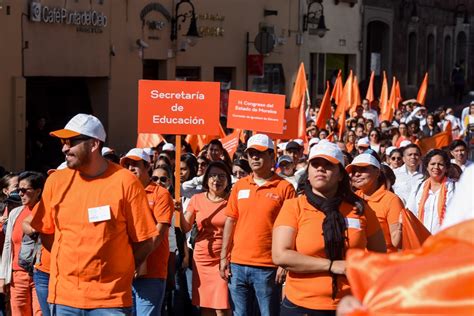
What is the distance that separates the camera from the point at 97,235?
554 centimetres

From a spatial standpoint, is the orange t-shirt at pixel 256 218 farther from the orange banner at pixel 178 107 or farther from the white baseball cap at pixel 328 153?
the orange banner at pixel 178 107

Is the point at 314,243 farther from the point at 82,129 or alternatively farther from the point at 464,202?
the point at 464,202

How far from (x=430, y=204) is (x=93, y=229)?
3.44 meters

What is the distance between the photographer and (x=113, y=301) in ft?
18.3

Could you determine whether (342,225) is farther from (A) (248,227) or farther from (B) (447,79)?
(B) (447,79)

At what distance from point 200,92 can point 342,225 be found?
4367mm

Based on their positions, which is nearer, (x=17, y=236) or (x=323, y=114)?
(x=17, y=236)

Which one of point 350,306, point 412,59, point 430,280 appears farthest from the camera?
point 412,59

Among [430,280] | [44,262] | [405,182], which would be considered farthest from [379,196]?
[430,280]

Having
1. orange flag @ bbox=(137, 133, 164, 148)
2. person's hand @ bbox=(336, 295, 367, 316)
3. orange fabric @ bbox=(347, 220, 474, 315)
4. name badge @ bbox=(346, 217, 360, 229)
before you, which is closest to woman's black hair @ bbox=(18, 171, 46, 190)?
name badge @ bbox=(346, 217, 360, 229)

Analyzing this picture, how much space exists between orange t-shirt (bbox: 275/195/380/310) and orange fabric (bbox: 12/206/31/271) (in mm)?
2500

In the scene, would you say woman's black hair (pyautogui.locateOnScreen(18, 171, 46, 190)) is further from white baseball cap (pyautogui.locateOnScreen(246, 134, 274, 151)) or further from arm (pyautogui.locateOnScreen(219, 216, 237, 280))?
white baseball cap (pyautogui.locateOnScreen(246, 134, 274, 151))

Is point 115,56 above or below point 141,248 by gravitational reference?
above

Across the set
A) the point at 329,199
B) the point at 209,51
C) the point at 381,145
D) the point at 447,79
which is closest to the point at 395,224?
the point at 329,199
